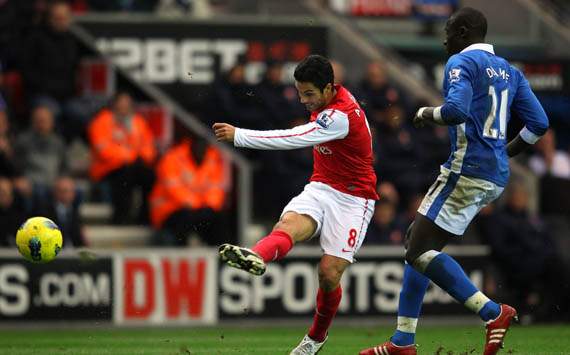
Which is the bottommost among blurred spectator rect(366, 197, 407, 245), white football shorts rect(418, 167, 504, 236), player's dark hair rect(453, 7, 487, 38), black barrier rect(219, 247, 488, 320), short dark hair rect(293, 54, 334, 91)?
black barrier rect(219, 247, 488, 320)

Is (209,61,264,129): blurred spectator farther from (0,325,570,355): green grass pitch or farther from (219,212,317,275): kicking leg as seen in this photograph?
(219,212,317,275): kicking leg

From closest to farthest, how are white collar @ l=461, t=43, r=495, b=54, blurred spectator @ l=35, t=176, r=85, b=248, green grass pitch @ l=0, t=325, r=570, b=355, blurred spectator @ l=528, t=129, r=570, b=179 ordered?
white collar @ l=461, t=43, r=495, b=54
green grass pitch @ l=0, t=325, r=570, b=355
blurred spectator @ l=35, t=176, r=85, b=248
blurred spectator @ l=528, t=129, r=570, b=179

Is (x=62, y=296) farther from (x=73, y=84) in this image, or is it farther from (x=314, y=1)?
(x=314, y=1)

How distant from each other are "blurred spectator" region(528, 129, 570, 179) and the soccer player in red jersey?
8.69 metres

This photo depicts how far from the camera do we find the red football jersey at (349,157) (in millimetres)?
10273

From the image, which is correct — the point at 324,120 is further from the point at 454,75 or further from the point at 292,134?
the point at 454,75

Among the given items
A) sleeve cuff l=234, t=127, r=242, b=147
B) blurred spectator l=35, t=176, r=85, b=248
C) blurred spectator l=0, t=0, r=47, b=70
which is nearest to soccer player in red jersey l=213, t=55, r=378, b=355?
sleeve cuff l=234, t=127, r=242, b=147

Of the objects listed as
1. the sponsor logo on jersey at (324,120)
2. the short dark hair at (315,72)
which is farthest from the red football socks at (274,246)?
the short dark hair at (315,72)

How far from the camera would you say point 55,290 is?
51.0 feet

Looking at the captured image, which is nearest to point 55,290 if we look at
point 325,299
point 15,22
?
point 15,22

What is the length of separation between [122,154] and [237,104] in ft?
5.14

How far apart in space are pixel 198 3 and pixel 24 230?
948cm

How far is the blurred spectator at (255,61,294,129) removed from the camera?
17.3 m

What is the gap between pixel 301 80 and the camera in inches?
395
